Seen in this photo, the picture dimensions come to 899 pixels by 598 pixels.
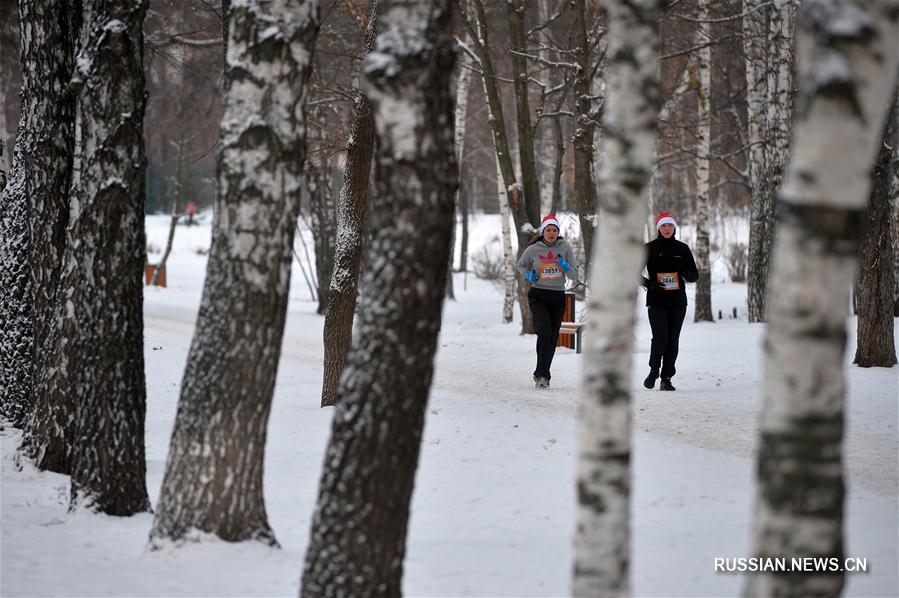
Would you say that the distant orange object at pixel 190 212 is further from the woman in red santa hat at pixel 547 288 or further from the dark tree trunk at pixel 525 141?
the woman in red santa hat at pixel 547 288

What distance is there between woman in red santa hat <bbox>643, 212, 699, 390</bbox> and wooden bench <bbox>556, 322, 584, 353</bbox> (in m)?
3.86

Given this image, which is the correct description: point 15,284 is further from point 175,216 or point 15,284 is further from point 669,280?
point 175,216

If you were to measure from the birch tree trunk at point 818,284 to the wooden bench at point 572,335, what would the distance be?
11052 millimetres

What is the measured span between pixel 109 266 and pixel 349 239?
10.6ft

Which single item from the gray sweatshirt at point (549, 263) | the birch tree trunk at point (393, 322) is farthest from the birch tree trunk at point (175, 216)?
the birch tree trunk at point (393, 322)

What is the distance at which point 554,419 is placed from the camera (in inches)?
325

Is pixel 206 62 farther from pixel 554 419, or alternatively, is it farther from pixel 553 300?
pixel 554 419

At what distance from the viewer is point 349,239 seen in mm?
8828

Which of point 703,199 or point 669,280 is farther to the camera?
point 703,199

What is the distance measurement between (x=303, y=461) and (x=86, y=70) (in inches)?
119

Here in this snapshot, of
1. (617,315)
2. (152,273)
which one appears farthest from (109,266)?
(152,273)

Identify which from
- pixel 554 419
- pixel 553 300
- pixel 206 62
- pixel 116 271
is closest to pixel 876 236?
pixel 553 300

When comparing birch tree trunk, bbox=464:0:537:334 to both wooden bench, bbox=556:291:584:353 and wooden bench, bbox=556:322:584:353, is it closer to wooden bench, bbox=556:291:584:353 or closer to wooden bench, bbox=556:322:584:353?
wooden bench, bbox=556:291:584:353

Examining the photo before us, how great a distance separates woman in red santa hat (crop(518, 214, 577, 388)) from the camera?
10141mm
